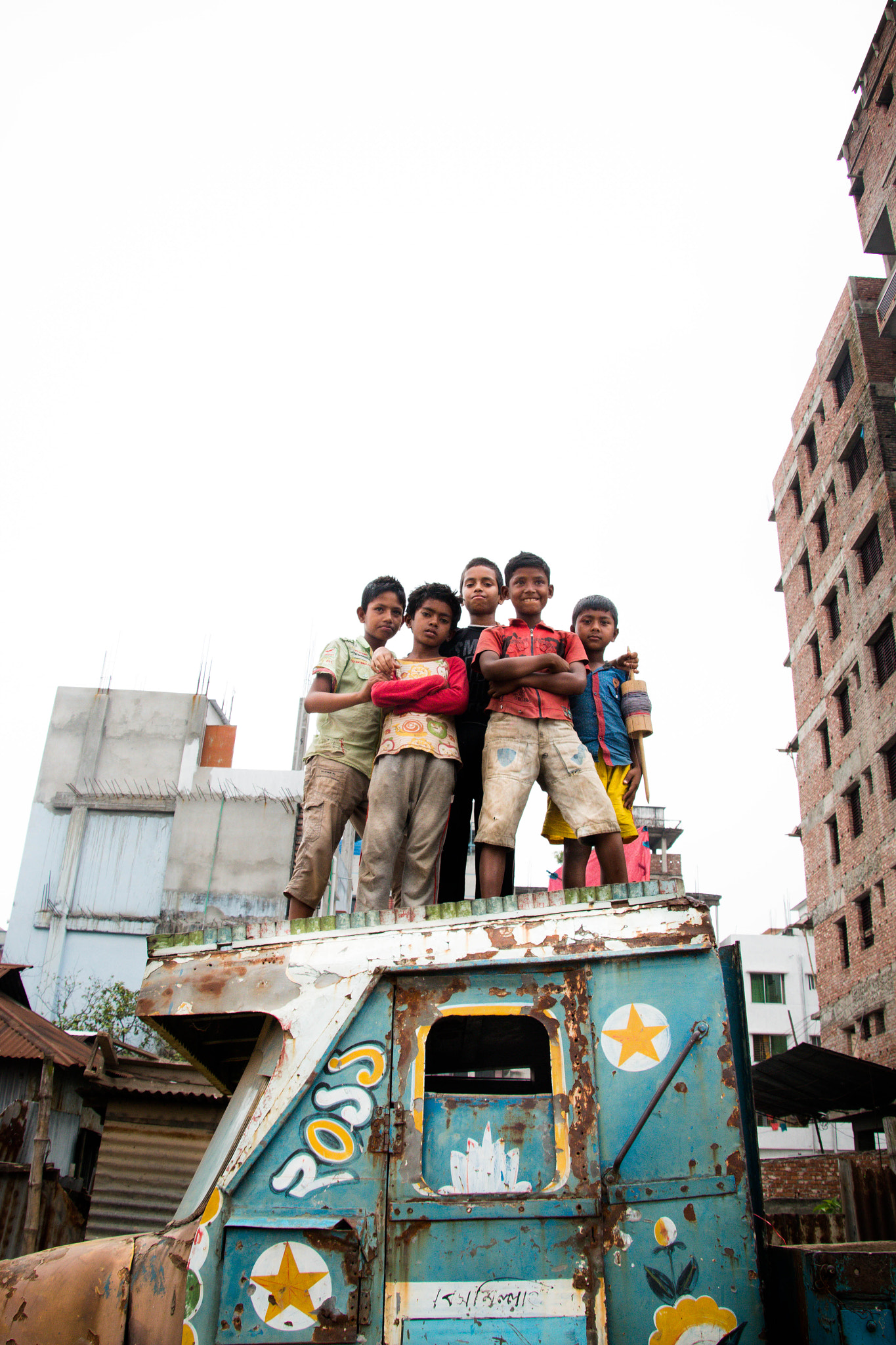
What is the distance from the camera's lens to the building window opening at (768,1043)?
3766 cm

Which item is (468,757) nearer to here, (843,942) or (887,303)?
(843,942)

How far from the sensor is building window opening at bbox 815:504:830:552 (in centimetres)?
2811

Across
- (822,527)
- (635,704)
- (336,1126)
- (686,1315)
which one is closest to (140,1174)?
(635,704)

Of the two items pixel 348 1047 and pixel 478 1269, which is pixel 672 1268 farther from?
pixel 348 1047

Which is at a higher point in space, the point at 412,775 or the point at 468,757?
the point at 468,757

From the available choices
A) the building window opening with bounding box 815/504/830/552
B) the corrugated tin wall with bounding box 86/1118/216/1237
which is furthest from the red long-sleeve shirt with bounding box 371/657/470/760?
the building window opening with bounding box 815/504/830/552

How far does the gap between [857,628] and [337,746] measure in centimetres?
2281

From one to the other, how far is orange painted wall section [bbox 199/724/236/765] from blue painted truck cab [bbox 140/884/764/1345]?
99.0 ft

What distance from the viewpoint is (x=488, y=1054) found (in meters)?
4.34

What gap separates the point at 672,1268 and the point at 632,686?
309cm

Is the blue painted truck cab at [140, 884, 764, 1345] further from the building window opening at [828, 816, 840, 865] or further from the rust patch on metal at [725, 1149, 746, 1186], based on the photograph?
the building window opening at [828, 816, 840, 865]

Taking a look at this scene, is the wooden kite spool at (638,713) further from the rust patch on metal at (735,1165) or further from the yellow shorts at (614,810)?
the rust patch on metal at (735,1165)

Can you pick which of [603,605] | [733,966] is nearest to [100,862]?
[603,605]

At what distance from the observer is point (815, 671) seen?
28281 millimetres
